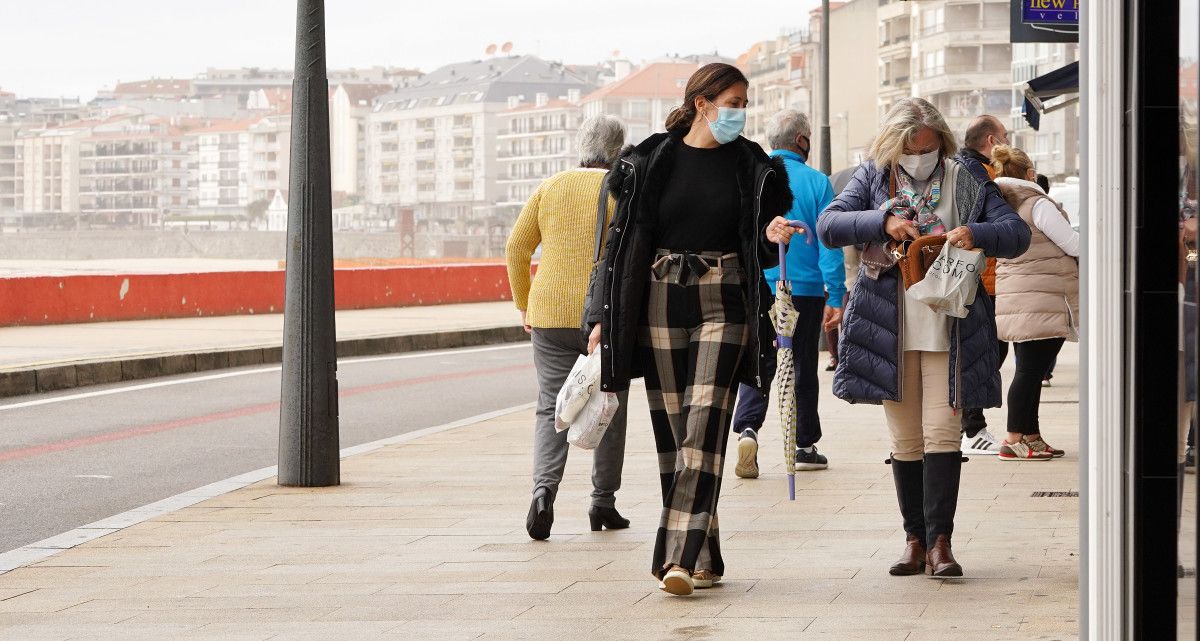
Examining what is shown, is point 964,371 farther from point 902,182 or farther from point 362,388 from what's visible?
point 362,388

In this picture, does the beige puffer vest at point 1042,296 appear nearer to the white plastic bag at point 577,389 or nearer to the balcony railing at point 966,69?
the white plastic bag at point 577,389

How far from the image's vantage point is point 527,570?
662 cm

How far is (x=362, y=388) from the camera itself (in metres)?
16.8

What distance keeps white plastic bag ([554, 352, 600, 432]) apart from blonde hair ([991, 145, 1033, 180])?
3429 mm

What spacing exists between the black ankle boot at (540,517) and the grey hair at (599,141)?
1401 mm

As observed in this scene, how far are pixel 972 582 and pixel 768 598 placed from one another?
779 millimetres

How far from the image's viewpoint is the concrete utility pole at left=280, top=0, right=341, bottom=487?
9148mm

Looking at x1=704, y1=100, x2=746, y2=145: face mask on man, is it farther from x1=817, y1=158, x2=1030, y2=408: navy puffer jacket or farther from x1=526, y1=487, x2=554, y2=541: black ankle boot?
x1=526, y1=487, x2=554, y2=541: black ankle boot

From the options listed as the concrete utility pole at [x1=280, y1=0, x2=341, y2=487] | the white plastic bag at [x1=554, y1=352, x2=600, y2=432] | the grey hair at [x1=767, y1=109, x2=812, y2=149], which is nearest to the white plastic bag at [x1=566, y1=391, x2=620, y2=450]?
the white plastic bag at [x1=554, y1=352, x2=600, y2=432]

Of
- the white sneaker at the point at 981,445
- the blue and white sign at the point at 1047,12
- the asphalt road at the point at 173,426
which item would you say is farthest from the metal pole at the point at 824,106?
the white sneaker at the point at 981,445

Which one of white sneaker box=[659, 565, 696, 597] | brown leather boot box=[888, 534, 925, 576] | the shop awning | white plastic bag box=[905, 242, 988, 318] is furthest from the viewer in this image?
the shop awning

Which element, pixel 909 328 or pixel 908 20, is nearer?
pixel 909 328

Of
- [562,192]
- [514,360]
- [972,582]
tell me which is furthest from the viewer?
[514,360]

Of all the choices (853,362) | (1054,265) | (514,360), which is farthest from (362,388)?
(853,362)
